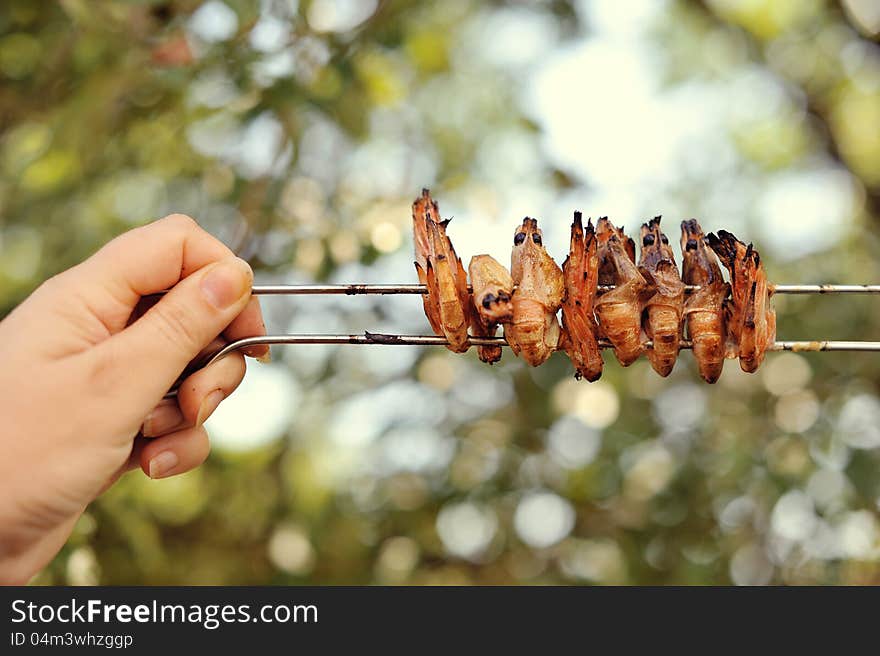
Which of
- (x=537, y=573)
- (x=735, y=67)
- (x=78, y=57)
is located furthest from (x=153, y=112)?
(x=735, y=67)

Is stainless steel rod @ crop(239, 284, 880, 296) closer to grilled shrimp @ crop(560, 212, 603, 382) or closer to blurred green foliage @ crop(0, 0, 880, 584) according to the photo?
grilled shrimp @ crop(560, 212, 603, 382)

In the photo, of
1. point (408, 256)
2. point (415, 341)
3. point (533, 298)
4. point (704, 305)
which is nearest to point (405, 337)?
point (415, 341)

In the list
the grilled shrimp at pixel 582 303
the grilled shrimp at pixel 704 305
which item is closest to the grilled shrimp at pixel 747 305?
the grilled shrimp at pixel 704 305

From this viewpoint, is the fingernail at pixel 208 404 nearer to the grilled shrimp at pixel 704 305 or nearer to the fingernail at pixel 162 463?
the fingernail at pixel 162 463

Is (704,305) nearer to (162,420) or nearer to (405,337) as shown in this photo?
(405,337)

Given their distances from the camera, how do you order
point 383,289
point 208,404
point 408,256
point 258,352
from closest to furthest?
point 383,289
point 208,404
point 258,352
point 408,256

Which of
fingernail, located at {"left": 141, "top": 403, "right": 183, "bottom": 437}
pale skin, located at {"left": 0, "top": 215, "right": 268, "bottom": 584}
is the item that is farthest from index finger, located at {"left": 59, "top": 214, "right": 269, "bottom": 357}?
fingernail, located at {"left": 141, "top": 403, "right": 183, "bottom": 437}

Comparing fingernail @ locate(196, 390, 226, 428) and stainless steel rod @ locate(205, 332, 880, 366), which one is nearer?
stainless steel rod @ locate(205, 332, 880, 366)
